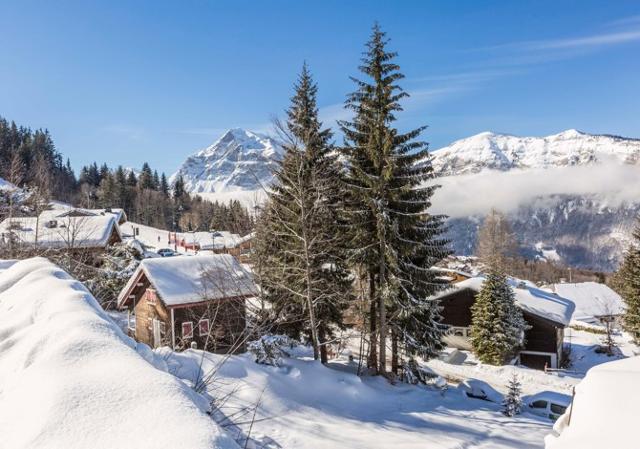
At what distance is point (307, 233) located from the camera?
16.8 m

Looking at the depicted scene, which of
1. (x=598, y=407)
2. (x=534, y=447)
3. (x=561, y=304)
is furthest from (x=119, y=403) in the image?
(x=561, y=304)

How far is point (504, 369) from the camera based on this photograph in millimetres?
27359

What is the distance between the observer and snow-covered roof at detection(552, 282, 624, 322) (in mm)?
57037

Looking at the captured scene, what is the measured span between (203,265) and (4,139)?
108654mm

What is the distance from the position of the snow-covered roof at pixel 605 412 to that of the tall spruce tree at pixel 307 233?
11033 mm

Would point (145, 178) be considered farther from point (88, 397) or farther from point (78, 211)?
point (88, 397)

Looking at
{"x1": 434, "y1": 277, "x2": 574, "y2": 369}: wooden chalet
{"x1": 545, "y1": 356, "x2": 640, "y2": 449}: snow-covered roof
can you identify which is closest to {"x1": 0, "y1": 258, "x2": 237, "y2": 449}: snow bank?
{"x1": 545, "y1": 356, "x2": 640, "y2": 449}: snow-covered roof

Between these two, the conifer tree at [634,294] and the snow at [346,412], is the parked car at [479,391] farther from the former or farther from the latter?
the conifer tree at [634,294]

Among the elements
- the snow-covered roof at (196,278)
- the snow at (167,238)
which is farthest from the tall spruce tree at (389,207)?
the snow at (167,238)

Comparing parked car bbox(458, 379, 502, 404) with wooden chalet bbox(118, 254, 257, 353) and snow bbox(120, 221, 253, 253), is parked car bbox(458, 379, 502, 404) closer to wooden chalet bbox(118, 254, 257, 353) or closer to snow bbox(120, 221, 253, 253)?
wooden chalet bbox(118, 254, 257, 353)

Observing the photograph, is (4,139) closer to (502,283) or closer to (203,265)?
(203,265)

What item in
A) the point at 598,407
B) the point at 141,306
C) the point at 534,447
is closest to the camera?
the point at 598,407

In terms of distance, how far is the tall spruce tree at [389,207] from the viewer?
17125mm

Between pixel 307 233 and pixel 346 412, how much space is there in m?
6.93
